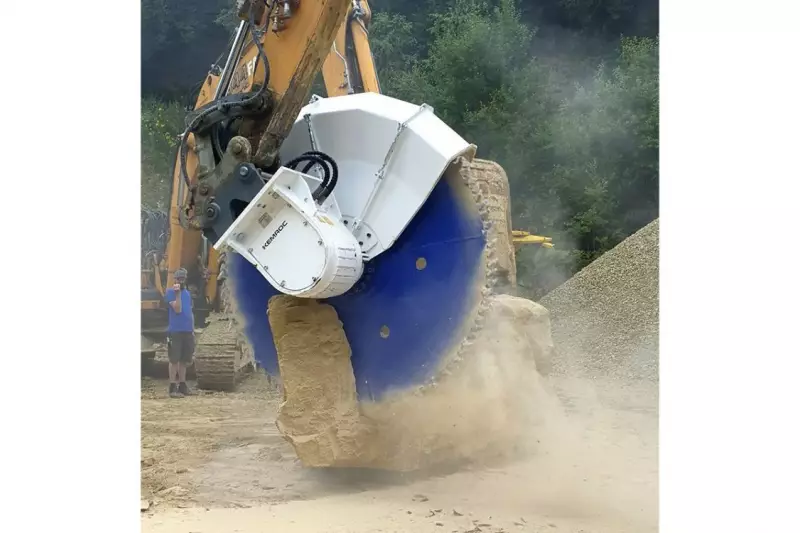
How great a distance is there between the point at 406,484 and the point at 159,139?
163 centimetres

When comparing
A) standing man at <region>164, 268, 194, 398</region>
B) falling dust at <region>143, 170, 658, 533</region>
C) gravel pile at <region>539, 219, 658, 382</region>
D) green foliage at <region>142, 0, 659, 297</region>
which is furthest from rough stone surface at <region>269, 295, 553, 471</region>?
standing man at <region>164, 268, 194, 398</region>

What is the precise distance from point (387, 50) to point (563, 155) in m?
1.00

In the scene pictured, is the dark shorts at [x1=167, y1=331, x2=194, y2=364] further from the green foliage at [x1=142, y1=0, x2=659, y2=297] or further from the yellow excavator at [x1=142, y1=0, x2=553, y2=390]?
the green foliage at [x1=142, y1=0, x2=659, y2=297]

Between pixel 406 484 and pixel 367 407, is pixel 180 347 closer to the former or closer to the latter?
pixel 367 407

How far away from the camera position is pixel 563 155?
389 cm

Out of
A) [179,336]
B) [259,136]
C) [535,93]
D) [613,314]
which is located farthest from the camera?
[179,336]

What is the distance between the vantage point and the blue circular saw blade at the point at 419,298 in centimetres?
301

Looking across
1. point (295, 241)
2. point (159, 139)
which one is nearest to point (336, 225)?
point (295, 241)

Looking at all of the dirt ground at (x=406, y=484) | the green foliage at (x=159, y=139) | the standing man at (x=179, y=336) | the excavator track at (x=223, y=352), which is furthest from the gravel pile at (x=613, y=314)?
the green foliage at (x=159, y=139)

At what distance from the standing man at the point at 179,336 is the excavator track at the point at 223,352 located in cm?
6

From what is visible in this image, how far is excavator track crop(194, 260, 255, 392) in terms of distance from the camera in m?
3.55

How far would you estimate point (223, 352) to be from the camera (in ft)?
13.9
